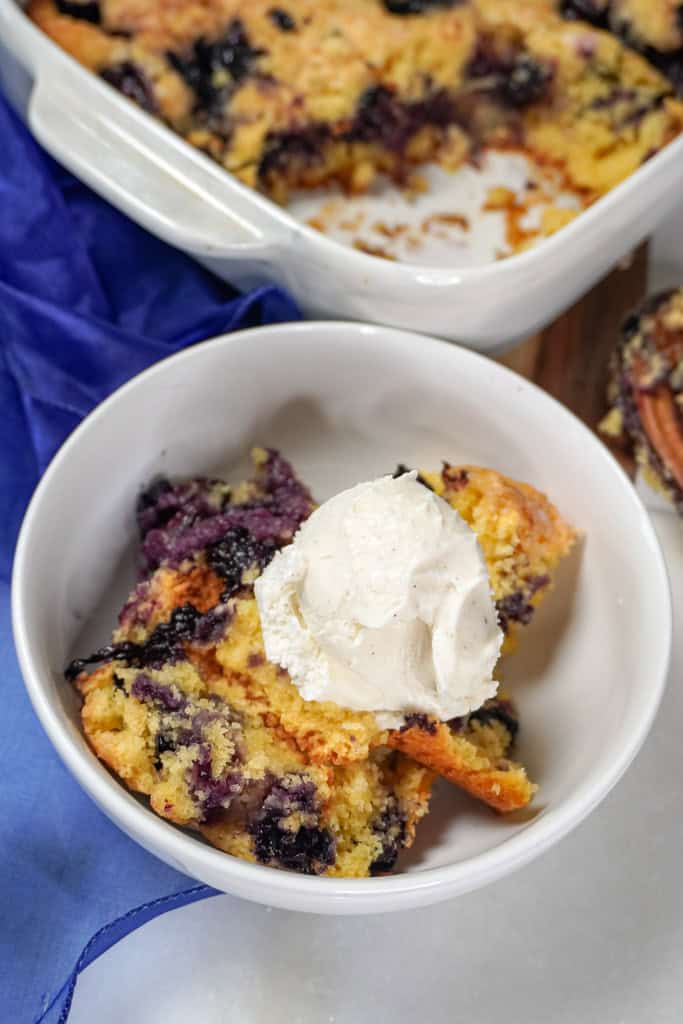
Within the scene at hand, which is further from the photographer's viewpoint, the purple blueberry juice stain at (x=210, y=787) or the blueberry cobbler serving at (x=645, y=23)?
the blueberry cobbler serving at (x=645, y=23)

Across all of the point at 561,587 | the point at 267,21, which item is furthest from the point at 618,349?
the point at 267,21

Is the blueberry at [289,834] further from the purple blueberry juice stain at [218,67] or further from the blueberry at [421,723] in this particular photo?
the purple blueberry juice stain at [218,67]

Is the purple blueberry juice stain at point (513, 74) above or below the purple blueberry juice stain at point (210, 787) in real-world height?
above

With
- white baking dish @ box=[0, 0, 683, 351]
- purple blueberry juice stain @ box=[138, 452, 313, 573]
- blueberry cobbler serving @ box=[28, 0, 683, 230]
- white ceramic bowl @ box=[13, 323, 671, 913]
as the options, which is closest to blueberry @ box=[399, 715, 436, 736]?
white ceramic bowl @ box=[13, 323, 671, 913]

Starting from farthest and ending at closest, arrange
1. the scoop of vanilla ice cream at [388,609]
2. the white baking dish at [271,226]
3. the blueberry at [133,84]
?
1. the blueberry at [133,84]
2. the white baking dish at [271,226]
3. the scoop of vanilla ice cream at [388,609]

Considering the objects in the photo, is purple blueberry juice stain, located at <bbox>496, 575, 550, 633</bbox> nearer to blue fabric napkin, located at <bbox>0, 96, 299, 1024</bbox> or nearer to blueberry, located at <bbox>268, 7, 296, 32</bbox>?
blue fabric napkin, located at <bbox>0, 96, 299, 1024</bbox>

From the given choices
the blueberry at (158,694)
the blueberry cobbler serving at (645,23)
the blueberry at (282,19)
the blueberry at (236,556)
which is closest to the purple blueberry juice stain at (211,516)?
the blueberry at (236,556)

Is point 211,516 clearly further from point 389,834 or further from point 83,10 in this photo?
point 83,10

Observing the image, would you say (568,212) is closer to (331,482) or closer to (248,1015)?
(331,482)
